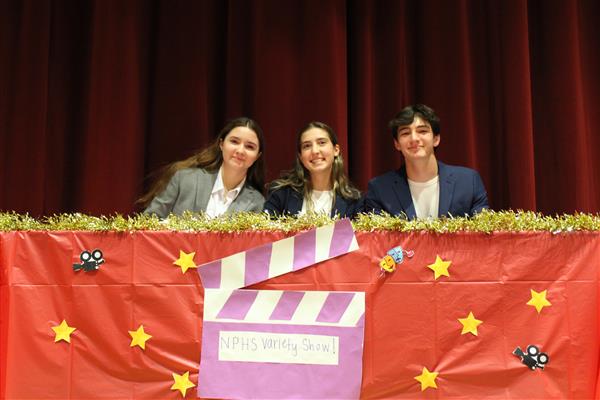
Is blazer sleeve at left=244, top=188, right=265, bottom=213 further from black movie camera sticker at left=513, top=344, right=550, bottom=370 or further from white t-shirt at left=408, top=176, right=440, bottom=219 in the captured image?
black movie camera sticker at left=513, top=344, right=550, bottom=370

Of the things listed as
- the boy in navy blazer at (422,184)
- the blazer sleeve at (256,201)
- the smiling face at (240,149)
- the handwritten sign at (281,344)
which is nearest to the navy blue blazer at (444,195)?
the boy in navy blazer at (422,184)

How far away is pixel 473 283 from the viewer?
1.97 metres

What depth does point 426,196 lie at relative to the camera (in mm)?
2766

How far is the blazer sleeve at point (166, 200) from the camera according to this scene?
9.26ft

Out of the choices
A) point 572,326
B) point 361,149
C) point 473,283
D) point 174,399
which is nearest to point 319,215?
point 473,283

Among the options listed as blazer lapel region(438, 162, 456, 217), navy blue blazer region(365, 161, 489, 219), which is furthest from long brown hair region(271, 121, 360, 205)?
blazer lapel region(438, 162, 456, 217)


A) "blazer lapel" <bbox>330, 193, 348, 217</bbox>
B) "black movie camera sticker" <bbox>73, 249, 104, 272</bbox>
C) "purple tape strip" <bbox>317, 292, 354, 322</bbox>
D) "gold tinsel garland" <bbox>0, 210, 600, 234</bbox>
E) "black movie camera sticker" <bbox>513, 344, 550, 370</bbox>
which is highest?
"blazer lapel" <bbox>330, 193, 348, 217</bbox>

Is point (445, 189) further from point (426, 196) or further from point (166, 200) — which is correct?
point (166, 200)

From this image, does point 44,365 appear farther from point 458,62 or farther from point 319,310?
point 458,62

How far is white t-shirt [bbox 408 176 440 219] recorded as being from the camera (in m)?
2.73

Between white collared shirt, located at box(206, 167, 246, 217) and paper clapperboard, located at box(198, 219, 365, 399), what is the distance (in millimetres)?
903

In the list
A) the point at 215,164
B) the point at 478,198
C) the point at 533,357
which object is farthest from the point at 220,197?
the point at 533,357

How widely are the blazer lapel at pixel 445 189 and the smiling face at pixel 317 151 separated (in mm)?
557

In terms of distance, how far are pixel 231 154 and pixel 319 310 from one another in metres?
1.20
